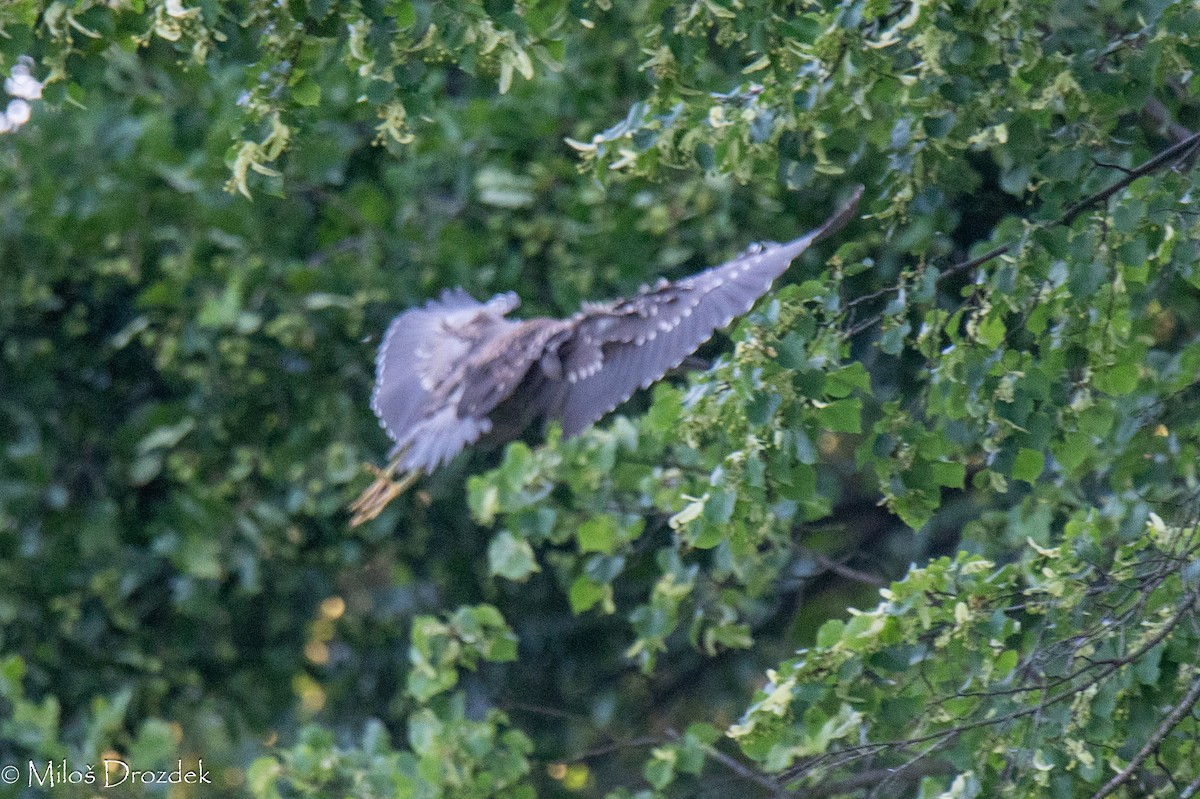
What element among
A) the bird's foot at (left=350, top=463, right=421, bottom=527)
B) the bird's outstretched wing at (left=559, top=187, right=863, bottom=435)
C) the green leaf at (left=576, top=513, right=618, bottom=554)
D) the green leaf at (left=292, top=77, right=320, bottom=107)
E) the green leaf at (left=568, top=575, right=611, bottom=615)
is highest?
the green leaf at (left=292, top=77, right=320, bottom=107)

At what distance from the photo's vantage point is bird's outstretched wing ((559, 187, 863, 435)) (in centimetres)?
318

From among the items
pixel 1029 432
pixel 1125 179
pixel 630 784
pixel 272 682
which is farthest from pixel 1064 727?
pixel 272 682

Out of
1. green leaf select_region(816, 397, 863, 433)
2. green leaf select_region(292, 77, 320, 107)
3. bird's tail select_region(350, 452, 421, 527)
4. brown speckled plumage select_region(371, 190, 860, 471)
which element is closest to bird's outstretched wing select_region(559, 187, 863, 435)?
brown speckled plumage select_region(371, 190, 860, 471)

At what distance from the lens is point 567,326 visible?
152 inches

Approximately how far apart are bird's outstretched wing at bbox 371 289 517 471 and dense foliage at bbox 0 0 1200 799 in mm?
208

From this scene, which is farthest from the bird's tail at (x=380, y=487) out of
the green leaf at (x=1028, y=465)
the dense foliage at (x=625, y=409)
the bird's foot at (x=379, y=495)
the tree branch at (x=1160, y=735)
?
the tree branch at (x=1160, y=735)

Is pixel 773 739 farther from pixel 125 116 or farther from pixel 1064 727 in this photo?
pixel 125 116

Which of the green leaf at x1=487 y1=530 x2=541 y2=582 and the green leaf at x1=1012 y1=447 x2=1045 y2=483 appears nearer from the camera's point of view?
the green leaf at x1=1012 y1=447 x2=1045 y2=483

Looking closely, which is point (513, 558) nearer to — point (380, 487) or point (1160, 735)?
point (380, 487)

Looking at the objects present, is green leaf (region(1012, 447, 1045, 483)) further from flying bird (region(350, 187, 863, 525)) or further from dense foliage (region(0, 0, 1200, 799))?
flying bird (region(350, 187, 863, 525))

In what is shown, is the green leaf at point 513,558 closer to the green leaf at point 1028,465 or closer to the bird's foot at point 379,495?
the bird's foot at point 379,495

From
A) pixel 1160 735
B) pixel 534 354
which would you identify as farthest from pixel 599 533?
pixel 1160 735

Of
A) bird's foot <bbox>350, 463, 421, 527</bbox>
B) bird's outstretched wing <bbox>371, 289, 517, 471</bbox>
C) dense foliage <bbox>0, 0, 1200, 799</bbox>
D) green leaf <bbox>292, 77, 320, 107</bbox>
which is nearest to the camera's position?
dense foliage <bbox>0, 0, 1200, 799</bbox>

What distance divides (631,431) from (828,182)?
1.11 metres
